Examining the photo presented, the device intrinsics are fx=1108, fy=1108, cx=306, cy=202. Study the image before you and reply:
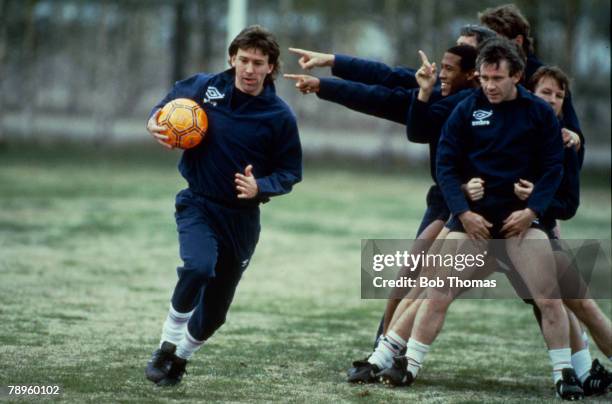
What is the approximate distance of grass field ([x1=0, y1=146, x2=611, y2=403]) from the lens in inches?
245

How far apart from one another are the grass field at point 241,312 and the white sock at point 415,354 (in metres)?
0.13

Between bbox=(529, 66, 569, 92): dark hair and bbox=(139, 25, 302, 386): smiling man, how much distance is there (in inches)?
55.8

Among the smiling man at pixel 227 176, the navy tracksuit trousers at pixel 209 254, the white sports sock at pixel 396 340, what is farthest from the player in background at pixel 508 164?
the navy tracksuit trousers at pixel 209 254

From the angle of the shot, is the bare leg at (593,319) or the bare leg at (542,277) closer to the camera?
the bare leg at (542,277)

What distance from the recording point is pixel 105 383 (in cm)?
600

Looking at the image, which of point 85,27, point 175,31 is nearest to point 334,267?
point 175,31

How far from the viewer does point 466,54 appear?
6227 mm

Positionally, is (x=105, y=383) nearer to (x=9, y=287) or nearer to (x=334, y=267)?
(x=9, y=287)

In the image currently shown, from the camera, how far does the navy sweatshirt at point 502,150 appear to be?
5859 millimetres

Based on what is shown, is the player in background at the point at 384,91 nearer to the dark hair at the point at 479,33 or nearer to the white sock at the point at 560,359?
the dark hair at the point at 479,33

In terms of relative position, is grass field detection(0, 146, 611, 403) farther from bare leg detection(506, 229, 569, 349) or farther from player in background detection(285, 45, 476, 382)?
player in background detection(285, 45, 476, 382)

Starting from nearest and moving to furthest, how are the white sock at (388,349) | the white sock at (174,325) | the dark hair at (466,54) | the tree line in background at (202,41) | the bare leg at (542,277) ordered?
the bare leg at (542,277) < the white sock at (174,325) < the dark hair at (466,54) < the white sock at (388,349) < the tree line in background at (202,41)

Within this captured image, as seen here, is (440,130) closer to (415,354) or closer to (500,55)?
(500,55)

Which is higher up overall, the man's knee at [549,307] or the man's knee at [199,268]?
the man's knee at [199,268]
